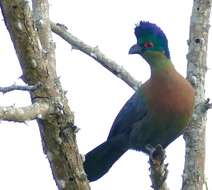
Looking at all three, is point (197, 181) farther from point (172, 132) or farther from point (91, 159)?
point (91, 159)

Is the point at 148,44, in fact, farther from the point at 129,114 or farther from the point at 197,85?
the point at 197,85

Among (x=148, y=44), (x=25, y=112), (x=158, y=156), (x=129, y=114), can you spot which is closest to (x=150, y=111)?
(x=129, y=114)

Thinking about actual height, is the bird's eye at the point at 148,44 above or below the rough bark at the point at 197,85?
above

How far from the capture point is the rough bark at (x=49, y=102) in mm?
3002

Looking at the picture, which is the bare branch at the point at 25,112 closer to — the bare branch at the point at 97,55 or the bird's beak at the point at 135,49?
the bare branch at the point at 97,55

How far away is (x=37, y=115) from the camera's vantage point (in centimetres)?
292

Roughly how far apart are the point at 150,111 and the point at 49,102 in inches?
76.7

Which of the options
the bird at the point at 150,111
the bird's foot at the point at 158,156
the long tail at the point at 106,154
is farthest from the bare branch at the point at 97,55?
the bird's foot at the point at 158,156

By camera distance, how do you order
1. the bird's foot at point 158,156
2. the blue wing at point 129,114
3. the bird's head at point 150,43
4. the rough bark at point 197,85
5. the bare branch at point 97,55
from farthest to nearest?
the blue wing at point 129,114
the bird's head at point 150,43
the bare branch at point 97,55
the rough bark at point 197,85
the bird's foot at point 158,156

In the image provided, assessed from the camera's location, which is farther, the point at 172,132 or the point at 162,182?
the point at 172,132

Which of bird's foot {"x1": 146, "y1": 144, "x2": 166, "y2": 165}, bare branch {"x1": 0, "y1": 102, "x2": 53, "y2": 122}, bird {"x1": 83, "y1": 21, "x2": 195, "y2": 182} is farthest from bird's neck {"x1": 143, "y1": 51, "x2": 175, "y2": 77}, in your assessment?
bare branch {"x1": 0, "y1": 102, "x2": 53, "y2": 122}

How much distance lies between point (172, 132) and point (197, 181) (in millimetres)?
1150

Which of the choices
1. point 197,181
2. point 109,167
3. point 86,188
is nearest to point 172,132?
point 109,167

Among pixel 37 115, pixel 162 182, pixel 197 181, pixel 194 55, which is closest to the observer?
pixel 37 115
